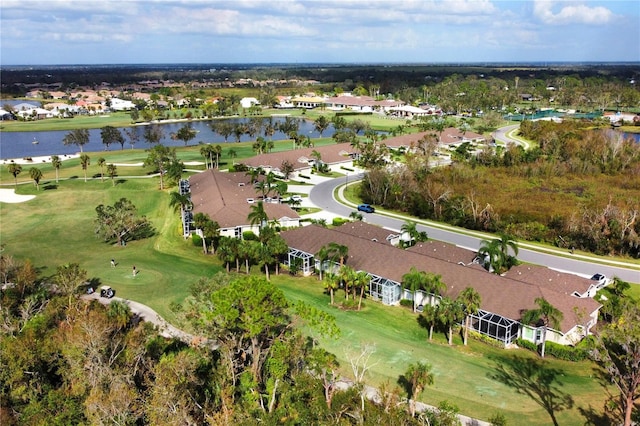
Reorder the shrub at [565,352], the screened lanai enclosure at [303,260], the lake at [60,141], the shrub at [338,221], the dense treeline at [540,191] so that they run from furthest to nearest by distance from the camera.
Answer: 1. the lake at [60,141]
2. the shrub at [338,221]
3. the dense treeline at [540,191]
4. the screened lanai enclosure at [303,260]
5. the shrub at [565,352]

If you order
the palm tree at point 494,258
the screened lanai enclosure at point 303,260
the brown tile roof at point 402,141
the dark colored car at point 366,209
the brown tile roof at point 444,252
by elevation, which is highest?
the brown tile roof at point 402,141

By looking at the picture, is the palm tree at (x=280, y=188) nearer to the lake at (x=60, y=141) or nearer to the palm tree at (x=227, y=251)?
the palm tree at (x=227, y=251)

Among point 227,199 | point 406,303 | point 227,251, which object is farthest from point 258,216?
point 406,303

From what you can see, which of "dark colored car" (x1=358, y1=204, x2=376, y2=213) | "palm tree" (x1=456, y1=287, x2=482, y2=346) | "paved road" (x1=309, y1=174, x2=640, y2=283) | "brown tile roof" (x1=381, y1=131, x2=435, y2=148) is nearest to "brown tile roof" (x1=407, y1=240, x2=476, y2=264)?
"paved road" (x1=309, y1=174, x2=640, y2=283)

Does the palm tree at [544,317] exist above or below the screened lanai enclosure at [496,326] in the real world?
above

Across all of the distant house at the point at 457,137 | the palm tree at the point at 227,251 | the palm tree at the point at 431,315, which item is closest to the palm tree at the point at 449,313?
the palm tree at the point at 431,315

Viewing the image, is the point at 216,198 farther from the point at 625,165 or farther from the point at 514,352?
the point at 625,165

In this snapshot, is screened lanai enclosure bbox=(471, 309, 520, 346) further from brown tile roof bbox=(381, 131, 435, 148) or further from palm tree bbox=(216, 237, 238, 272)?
brown tile roof bbox=(381, 131, 435, 148)
